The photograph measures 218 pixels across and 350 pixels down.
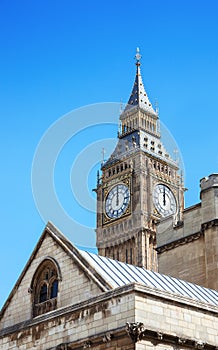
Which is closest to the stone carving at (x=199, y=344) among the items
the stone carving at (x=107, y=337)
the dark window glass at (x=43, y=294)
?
the stone carving at (x=107, y=337)

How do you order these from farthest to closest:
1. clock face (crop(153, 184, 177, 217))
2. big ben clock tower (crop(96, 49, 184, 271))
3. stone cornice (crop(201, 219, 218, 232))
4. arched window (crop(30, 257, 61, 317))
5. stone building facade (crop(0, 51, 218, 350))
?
clock face (crop(153, 184, 177, 217)), big ben clock tower (crop(96, 49, 184, 271)), stone cornice (crop(201, 219, 218, 232)), arched window (crop(30, 257, 61, 317)), stone building facade (crop(0, 51, 218, 350))

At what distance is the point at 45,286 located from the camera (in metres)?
38.9

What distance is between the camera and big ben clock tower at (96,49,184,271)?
106 meters

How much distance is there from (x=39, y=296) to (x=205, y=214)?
14850mm

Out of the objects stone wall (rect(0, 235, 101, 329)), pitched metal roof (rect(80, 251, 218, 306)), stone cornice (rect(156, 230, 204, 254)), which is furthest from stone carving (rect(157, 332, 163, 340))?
stone cornice (rect(156, 230, 204, 254))

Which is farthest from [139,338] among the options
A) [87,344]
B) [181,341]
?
[87,344]

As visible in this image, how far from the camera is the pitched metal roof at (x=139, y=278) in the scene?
35.4 metres

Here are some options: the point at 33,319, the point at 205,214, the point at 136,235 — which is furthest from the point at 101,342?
the point at 136,235

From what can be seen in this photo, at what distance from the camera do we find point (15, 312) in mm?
39969

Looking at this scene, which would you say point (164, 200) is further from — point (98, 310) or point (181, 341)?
point (181, 341)

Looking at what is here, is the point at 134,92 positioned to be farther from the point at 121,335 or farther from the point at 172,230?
the point at 121,335

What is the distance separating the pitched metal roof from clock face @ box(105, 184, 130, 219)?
229 ft

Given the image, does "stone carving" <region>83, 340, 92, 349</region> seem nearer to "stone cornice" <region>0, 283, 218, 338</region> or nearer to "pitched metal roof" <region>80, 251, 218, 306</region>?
"stone cornice" <region>0, 283, 218, 338</region>

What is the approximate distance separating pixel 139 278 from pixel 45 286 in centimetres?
550
